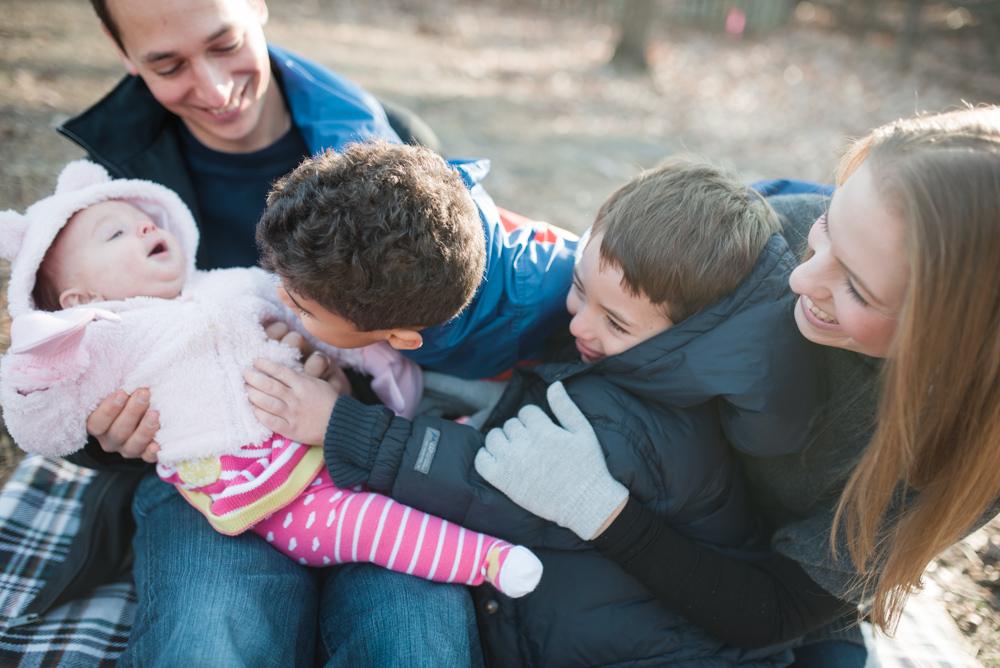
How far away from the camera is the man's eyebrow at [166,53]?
1977 mm

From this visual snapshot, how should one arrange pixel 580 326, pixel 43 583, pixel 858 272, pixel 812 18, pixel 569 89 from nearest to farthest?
pixel 858 272
pixel 580 326
pixel 43 583
pixel 569 89
pixel 812 18

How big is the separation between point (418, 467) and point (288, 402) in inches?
16.4

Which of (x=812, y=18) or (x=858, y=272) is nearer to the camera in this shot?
(x=858, y=272)

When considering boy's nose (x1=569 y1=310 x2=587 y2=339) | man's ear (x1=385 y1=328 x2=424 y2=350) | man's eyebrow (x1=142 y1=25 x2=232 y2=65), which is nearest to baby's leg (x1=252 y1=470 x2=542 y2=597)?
man's ear (x1=385 y1=328 x2=424 y2=350)

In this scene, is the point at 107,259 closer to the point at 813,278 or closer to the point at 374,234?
the point at 374,234

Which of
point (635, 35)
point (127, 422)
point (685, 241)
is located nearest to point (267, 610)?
point (127, 422)

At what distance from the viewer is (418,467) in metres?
1.76

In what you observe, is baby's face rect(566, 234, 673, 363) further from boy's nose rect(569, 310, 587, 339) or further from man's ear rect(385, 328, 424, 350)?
man's ear rect(385, 328, 424, 350)

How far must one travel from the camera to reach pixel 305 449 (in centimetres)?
185

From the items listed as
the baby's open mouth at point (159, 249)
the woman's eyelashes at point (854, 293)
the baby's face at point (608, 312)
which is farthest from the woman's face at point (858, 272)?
the baby's open mouth at point (159, 249)

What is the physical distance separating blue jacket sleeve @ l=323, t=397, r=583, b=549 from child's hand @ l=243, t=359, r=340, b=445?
0.27 feet

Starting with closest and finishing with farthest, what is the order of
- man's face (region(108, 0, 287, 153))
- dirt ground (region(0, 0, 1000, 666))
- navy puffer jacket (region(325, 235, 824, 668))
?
1. navy puffer jacket (region(325, 235, 824, 668))
2. man's face (region(108, 0, 287, 153))
3. dirt ground (region(0, 0, 1000, 666))

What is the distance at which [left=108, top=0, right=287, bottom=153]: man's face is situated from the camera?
6.37ft

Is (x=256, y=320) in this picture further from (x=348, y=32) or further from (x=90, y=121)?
(x=348, y=32)
